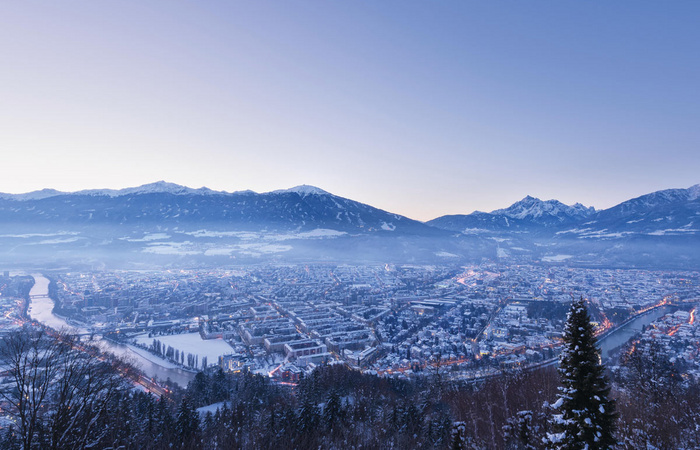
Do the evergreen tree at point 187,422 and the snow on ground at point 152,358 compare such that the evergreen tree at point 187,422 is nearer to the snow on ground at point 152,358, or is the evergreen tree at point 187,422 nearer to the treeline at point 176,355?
the treeline at point 176,355

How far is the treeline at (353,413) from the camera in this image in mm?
8477

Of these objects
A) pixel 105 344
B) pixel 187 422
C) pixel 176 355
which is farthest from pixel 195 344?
pixel 187 422

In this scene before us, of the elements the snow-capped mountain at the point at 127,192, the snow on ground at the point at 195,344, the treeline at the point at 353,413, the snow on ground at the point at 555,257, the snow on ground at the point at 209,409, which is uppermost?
the snow-capped mountain at the point at 127,192

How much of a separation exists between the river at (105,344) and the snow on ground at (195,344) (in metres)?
2.03

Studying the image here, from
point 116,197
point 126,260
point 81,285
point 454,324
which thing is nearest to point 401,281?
point 454,324

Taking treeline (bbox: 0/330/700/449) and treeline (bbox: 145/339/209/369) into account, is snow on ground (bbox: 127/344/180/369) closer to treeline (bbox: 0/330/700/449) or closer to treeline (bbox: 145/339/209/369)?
treeline (bbox: 145/339/209/369)

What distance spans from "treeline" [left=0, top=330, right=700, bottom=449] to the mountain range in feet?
265

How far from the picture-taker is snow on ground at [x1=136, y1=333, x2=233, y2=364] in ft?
86.3

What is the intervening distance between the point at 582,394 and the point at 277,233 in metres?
145

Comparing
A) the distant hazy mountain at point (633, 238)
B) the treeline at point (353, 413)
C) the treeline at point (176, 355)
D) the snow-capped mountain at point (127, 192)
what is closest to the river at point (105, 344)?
the treeline at point (176, 355)

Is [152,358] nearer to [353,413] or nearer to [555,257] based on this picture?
[353,413]

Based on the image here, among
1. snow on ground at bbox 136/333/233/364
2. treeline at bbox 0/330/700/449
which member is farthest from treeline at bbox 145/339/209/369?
treeline at bbox 0/330/700/449

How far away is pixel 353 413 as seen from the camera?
14.8 metres

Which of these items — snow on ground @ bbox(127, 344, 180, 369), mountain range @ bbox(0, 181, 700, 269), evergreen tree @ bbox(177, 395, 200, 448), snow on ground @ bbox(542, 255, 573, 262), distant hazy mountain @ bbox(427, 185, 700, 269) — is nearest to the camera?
evergreen tree @ bbox(177, 395, 200, 448)
